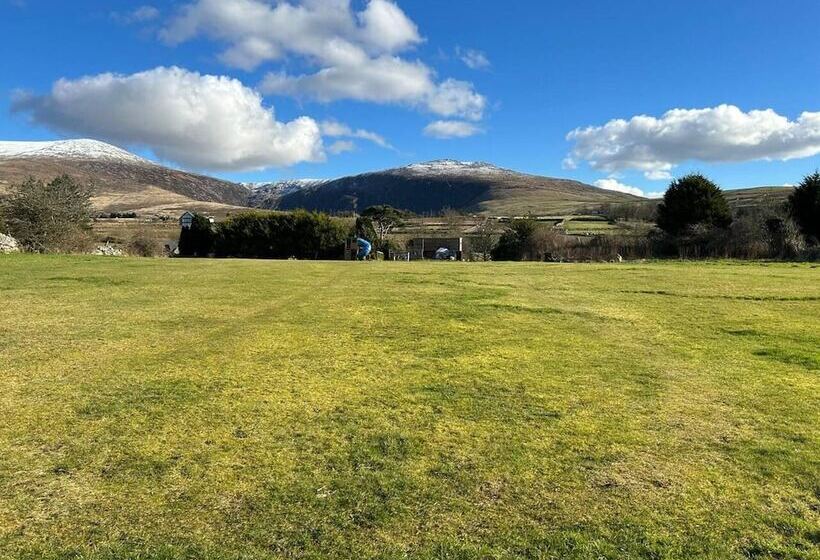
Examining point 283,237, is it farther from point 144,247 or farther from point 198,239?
point 144,247

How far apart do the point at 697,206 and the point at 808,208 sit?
249 inches

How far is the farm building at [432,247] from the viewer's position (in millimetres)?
48987

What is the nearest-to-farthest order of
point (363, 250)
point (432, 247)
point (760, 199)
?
point (363, 250), point (432, 247), point (760, 199)

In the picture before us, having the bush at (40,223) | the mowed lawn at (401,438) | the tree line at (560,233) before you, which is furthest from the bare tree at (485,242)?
the mowed lawn at (401,438)

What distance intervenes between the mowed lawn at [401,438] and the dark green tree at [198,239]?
34.1m

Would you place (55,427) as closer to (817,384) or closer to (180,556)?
(180,556)

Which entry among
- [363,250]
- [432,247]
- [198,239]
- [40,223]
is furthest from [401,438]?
[432,247]

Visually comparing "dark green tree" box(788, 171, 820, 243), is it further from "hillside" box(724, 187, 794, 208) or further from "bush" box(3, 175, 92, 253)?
"bush" box(3, 175, 92, 253)

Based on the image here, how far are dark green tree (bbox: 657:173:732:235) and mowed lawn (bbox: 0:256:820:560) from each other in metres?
33.9

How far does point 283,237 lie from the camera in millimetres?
41062

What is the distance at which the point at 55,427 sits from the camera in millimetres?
4246

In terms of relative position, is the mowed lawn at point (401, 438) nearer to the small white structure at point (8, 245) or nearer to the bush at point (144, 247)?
the small white structure at point (8, 245)

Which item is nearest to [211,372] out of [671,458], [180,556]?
[180,556]

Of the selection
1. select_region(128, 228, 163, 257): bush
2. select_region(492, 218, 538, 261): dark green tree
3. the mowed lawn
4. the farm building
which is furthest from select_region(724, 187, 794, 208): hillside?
select_region(128, 228, 163, 257): bush
